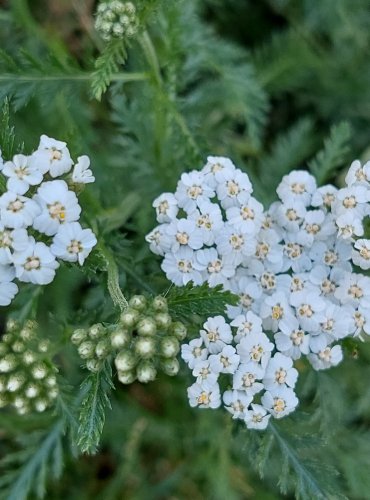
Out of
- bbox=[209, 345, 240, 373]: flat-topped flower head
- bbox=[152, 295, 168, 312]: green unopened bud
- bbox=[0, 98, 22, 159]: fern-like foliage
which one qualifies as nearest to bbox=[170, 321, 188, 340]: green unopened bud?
bbox=[152, 295, 168, 312]: green unopened bud

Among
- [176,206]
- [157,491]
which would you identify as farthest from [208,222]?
[157,491]

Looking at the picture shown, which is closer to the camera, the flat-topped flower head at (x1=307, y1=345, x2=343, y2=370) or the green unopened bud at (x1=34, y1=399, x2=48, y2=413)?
the green unopened bud at (x1=34, y1=399, x2=48, y2=413)

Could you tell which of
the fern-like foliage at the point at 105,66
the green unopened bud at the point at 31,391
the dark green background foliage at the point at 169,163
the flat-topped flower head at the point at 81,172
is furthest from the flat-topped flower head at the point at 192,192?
the green unopened bud at the point at 31,391

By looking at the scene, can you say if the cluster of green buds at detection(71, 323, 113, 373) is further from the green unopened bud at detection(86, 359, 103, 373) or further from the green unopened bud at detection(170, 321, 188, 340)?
the green unopened bud at detection(170, 321, 188, 340)

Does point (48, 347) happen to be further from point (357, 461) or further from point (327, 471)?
point (357, 461)

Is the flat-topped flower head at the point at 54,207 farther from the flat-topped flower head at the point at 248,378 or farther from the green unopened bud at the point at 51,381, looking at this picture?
the flat-topped flower head at the point at 248,378

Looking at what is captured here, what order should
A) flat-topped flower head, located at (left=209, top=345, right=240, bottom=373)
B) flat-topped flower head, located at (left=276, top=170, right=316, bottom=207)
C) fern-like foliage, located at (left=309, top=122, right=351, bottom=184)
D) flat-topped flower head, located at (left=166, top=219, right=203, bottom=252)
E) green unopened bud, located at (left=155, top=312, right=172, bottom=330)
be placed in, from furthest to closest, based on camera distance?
1. fern-like foliage, located at (left=309, top=122, right=351, bottom=184)
2. flat-topped flower head, located at (left=276, top=170, right=316, bottom=207)
3. flat-topped flower head, located at (left=166, top=219, right=203, bottom=252)
4. flat-topped flower head, located at (left=209, top=345, right=240, bottom=373)
5. green unopened bud, located at (left=155, top=312, right=172, bottom=330)
